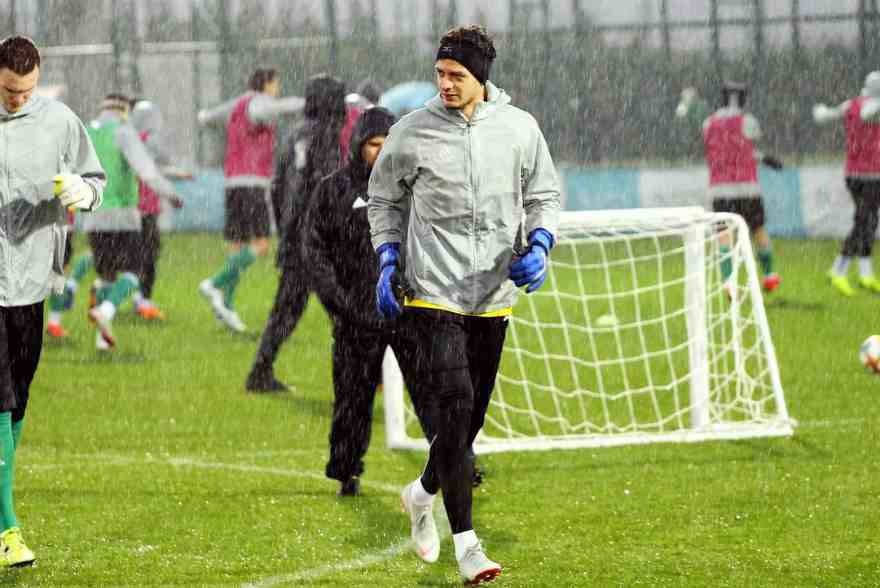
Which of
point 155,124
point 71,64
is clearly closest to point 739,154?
point 155,124

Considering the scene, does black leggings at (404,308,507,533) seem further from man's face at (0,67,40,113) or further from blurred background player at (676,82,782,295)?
blurred background player at (676,82,782,295)

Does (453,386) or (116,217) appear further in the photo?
(116,217)

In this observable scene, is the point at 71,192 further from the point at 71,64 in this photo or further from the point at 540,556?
the point at 71,64

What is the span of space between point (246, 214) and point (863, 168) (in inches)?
236

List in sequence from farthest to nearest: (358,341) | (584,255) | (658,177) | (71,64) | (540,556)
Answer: (71,64), (658,177), (584,255), (358,341), (540,556)

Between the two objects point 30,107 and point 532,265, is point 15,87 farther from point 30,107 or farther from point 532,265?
point 532,265

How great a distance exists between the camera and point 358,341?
755 centimetres

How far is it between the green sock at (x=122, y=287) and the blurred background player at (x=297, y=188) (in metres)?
2.19

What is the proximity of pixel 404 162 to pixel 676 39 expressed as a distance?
Result: 77.2ft

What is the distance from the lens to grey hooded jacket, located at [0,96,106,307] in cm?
625

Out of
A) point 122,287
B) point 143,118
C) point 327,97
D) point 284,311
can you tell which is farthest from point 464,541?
point 143,118

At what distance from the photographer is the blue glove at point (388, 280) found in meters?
5.95

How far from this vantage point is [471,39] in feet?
19.2

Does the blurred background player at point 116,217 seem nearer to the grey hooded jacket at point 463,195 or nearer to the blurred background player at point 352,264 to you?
the blurred background player at point 352,264
